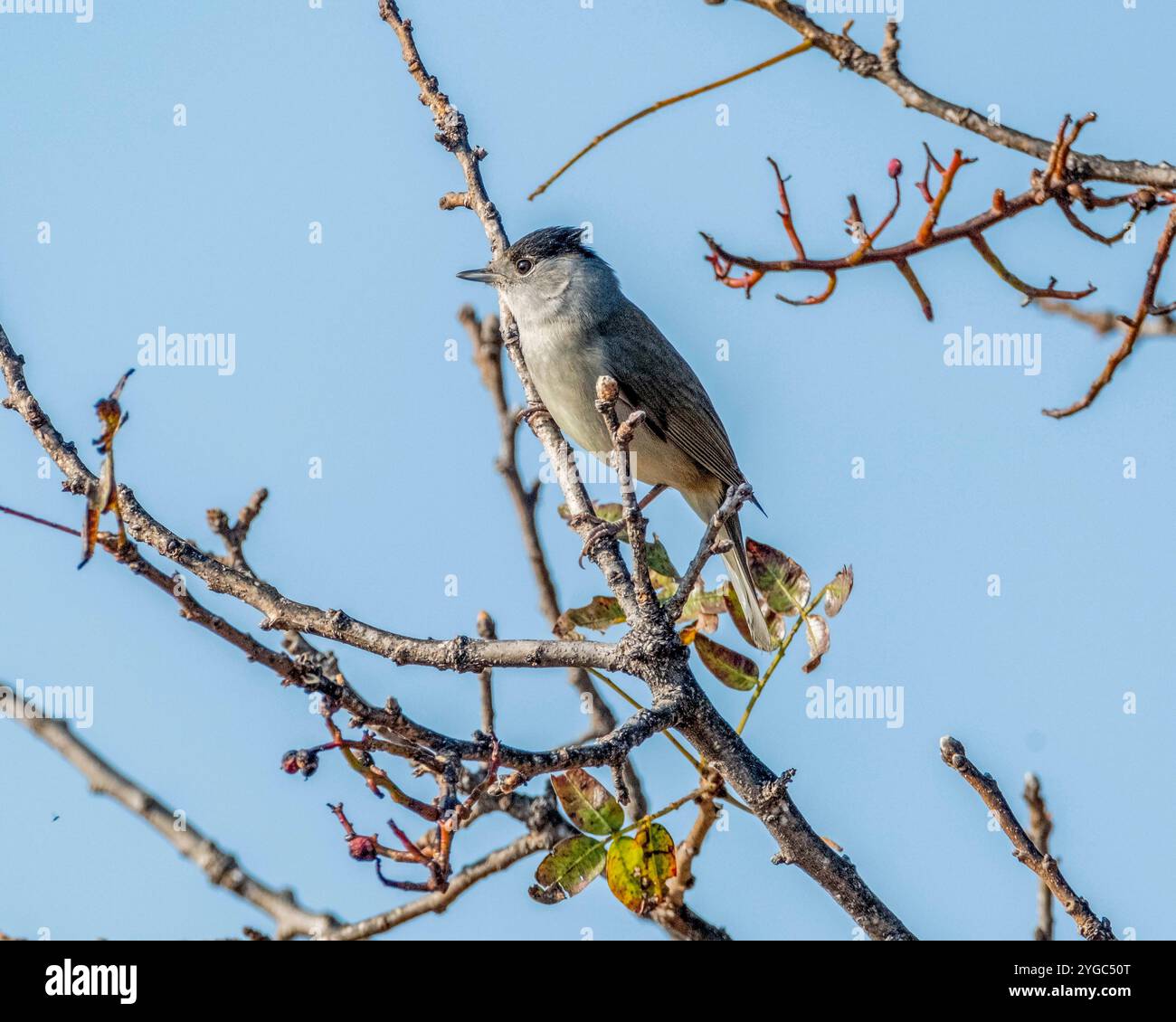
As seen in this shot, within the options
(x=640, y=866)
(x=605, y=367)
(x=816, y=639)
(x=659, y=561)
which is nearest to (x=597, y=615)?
(x=659, y=561)

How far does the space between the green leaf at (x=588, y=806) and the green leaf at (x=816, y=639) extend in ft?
2.20

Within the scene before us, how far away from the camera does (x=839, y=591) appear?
3.52 metres

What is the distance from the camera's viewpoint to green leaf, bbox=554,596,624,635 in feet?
11.6

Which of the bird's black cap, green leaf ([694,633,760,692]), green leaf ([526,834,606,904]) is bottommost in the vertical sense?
green leaf ([526,834,606,904])

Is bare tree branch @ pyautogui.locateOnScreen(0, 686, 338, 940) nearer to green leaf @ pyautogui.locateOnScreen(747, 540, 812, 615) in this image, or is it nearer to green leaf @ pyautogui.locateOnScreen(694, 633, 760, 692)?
green leaf @ pyautogui.locateOnScreen(694, 633, 760, 692)

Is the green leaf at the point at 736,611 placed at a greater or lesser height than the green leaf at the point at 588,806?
greater

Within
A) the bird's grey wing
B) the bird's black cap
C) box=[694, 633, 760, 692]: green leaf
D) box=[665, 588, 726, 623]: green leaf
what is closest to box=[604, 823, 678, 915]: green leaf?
box=[694, 633, 760, 692]: green leaf

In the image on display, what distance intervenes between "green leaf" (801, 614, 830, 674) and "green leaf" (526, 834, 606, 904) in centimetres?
76

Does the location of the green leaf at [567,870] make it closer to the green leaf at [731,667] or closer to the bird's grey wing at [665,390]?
the green leaf at [731,667]

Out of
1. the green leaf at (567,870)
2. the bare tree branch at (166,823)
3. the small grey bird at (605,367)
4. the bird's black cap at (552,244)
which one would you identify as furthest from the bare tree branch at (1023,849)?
the bird's black cap at (552,244)

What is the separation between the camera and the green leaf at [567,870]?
3.02 meters

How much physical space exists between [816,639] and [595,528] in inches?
27.9
